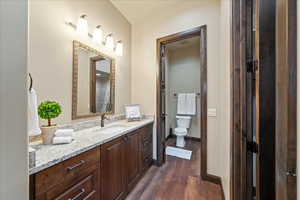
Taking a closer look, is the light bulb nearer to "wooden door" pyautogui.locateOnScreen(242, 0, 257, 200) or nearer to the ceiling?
the ceiling

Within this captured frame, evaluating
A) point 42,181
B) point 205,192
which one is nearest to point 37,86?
point 42,181

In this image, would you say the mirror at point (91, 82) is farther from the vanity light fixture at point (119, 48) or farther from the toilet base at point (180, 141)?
the toilet base at point (180, 141)

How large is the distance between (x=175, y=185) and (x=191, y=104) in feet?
7.87

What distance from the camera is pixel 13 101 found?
1.79ft

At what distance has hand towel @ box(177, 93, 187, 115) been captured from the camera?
13.2 ft

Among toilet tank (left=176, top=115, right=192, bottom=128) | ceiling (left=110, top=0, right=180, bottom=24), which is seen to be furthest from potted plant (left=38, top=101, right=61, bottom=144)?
toilet tank (left=176, top=115, right=192, bottom=128)

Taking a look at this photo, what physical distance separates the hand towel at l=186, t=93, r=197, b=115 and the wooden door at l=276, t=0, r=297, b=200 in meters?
3.65

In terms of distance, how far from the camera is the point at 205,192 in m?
1.84

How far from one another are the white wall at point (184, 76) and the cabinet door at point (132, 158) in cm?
247

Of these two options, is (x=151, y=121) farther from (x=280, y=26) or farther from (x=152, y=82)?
(x=280, y=26)

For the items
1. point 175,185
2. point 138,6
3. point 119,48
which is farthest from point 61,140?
point 138,6

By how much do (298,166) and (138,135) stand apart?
5.87 feet

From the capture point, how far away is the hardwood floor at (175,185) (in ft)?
5.75

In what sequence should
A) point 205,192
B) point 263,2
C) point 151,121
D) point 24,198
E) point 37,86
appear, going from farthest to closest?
point 151,121, point 205,192, point 37,86, point 263,2, point 24,198
